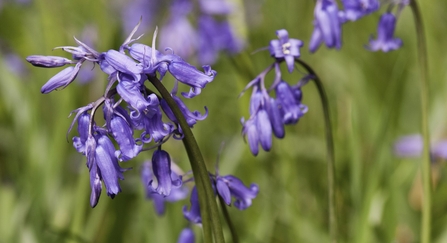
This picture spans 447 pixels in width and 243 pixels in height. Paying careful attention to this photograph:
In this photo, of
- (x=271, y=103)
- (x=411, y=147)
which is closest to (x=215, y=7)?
(x=411, y=147)

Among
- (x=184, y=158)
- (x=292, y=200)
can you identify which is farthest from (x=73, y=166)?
(x=292, y=200)

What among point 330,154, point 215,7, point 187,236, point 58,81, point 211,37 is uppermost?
point 215,7

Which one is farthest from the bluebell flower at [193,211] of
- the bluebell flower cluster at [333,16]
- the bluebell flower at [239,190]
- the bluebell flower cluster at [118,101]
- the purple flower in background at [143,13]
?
the purple flower in background at [143,13]

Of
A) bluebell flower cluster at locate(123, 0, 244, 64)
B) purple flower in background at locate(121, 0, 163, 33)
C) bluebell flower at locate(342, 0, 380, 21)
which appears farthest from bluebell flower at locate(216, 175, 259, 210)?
purple flower in background at locate(121, 0, 163, 33)

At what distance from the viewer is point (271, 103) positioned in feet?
6.04

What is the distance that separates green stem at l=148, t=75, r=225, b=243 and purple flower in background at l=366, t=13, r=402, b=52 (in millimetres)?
1186

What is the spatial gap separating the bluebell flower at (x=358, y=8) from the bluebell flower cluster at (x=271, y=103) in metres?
0.42

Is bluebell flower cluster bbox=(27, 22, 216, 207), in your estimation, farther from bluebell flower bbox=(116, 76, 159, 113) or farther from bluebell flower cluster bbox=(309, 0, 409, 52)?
bluebell flower cluster bbox=(309, 0, 409, 52)

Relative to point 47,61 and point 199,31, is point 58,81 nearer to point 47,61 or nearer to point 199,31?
point 47,61

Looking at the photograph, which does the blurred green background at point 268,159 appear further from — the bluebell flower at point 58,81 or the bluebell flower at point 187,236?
the bluebell flower at point 58,81

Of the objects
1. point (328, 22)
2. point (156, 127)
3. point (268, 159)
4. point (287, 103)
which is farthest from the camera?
point (268, 159)

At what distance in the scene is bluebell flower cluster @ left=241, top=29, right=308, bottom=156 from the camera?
1805 mm

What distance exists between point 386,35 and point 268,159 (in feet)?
5.01

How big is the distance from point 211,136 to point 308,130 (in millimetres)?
822
